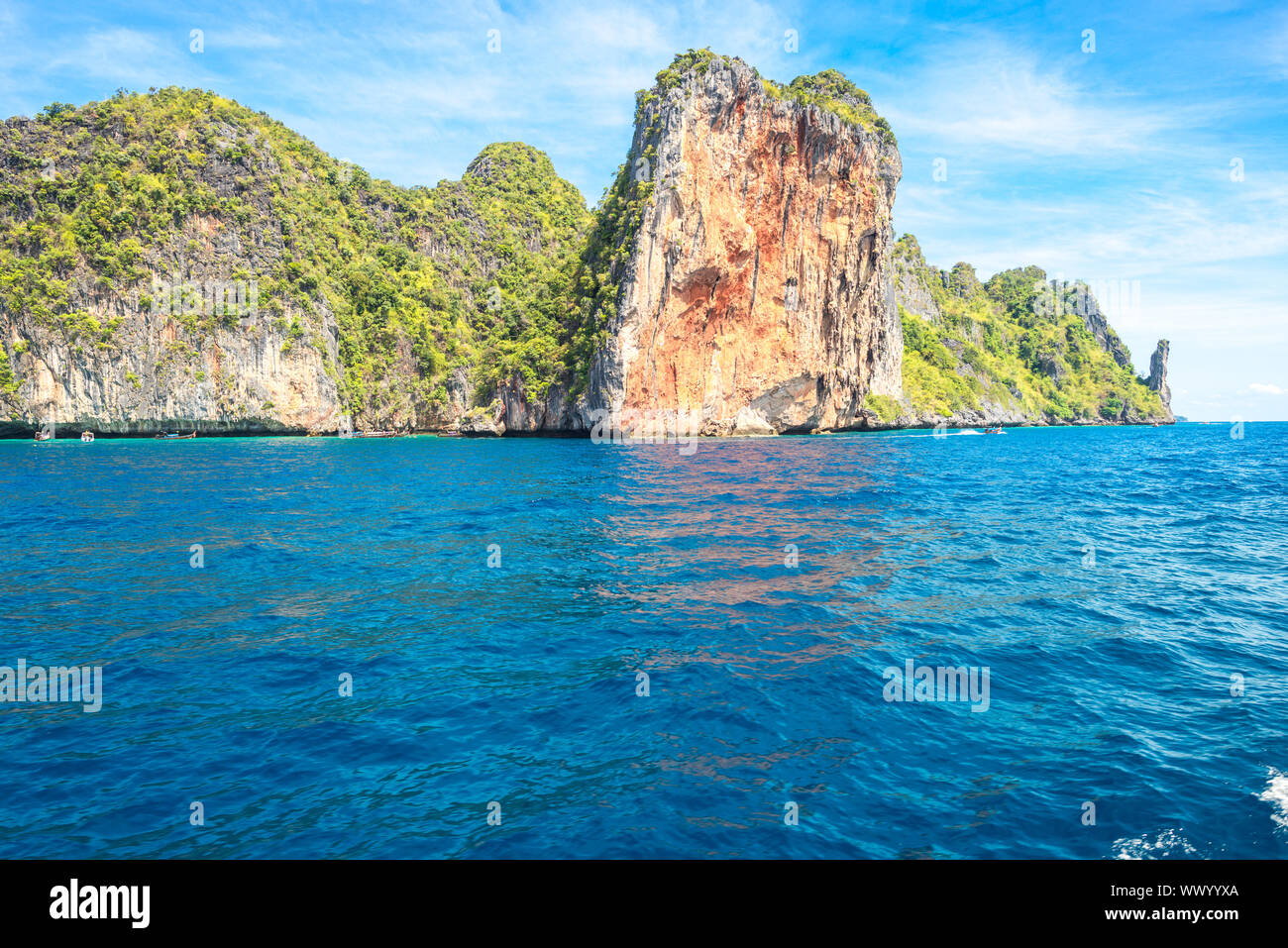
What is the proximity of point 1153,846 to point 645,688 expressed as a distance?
6576 millimetres

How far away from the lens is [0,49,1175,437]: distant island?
80.2 metres

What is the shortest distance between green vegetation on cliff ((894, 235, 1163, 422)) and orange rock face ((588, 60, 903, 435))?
62588mm

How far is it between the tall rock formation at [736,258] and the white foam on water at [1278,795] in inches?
2889

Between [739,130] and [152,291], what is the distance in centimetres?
8095

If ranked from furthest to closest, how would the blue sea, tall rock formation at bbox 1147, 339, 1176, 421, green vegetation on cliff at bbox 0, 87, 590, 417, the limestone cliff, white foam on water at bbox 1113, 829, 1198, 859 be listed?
tall rock formation at bbox 1147, 339, 1176, 421
the limestone cliff
green vegetation on cliff at bbox 0, 87, 590, 417
the blue sea
white foam on water at bbox 1113, 829, 1198, 859

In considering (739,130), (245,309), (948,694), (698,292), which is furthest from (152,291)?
(948,694)

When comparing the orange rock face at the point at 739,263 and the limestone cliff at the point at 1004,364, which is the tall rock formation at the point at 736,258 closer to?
the orange rock face at the point at 739,263

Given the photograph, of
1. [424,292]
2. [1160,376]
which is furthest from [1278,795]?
[1160,376]

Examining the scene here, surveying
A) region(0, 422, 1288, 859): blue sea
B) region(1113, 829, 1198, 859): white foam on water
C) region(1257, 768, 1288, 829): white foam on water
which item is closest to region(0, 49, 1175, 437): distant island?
region(0, 422, 1288, 859): blue sea

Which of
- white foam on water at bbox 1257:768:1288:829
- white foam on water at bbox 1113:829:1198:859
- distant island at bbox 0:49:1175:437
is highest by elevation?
distant island at bbox 0:49:1175:437

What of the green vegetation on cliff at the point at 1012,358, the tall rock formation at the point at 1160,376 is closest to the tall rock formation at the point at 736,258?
the green vegetation on cliff at the point at 1012,358

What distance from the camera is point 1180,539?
22.5 m

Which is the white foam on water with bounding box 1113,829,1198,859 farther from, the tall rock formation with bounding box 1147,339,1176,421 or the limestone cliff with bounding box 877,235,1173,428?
the tall rock formation with bounding box 1147,339,1176,421

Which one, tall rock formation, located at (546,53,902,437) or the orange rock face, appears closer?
tall rock formation, located at (546,53,902,437)
